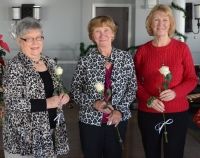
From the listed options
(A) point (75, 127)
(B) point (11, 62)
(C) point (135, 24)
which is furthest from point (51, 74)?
(C) point (135, 24)

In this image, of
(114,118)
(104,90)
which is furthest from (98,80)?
(114,118)

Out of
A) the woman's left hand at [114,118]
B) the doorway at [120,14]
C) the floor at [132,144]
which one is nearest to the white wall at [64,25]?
the doorway at [120,14]

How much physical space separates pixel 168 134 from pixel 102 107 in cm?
48

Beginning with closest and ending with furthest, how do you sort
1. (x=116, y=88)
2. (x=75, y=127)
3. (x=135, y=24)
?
(x=116, y=88), (x=75, y=127), (x=135, y=24)

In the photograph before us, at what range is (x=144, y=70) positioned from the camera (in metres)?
2.24

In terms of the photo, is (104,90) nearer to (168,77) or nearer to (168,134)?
(168,77)

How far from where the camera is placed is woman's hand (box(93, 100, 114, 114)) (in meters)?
2.06

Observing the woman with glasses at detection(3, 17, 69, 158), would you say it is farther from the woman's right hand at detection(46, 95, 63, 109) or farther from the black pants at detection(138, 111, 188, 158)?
the black pants at detection(138, 111, 188, 158)

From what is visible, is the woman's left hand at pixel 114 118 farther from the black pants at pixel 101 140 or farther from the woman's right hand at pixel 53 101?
the woman's right hand at pixel 53 101

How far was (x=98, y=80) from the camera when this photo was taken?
2123 mm

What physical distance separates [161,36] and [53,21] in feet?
16.0

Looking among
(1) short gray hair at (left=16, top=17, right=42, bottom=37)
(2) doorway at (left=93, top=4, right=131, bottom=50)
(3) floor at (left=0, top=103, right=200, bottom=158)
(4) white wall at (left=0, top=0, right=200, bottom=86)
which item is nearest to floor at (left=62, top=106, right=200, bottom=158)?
(3) floor at (left=0, top=103, right=200, bottom=158)

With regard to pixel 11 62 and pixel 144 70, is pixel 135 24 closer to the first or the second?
pixel 144 70

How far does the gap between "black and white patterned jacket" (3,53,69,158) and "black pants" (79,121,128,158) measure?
0.75 feet
